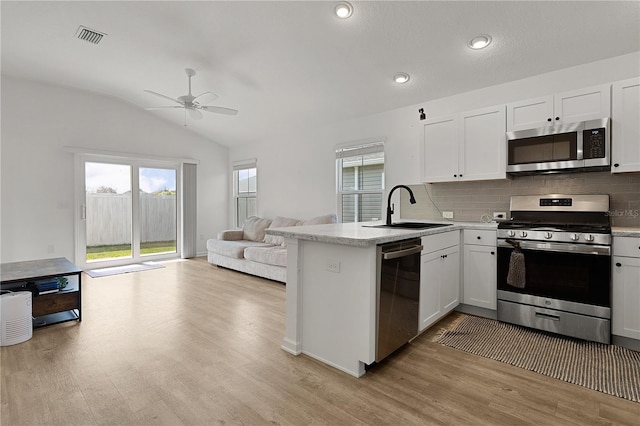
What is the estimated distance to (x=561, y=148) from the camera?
2902 mm

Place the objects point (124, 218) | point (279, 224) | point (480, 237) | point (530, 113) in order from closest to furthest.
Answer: point (530, 113), point (480, 237), point (279, 224), point (124, 218)

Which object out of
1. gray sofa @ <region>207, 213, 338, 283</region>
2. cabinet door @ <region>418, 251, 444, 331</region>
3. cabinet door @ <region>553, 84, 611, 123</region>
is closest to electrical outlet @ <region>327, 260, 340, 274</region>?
cabinet door @ <region>418, 251, 444, 331</region>

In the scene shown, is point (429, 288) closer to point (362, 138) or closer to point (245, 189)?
point (362, 138)

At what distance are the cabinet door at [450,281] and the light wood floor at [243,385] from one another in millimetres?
292

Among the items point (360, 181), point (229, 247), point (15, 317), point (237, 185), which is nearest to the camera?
point (15, 317)

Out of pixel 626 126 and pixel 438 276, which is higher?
pixel 626 126

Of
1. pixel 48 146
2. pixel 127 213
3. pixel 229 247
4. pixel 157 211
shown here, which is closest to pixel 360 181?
pixel 229 247

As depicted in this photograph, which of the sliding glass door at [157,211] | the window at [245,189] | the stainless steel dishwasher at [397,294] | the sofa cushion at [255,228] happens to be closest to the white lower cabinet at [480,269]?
the stainless steel dishwasher at [397,294]

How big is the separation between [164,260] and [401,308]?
18.5ft

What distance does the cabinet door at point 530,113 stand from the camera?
3.01 metres

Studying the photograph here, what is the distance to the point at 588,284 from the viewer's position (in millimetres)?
2594

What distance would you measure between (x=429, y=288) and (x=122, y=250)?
18.8 feet

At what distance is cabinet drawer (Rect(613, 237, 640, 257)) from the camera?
2.43m

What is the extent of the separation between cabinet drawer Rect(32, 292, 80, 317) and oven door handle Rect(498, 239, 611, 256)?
4235 millimetres
